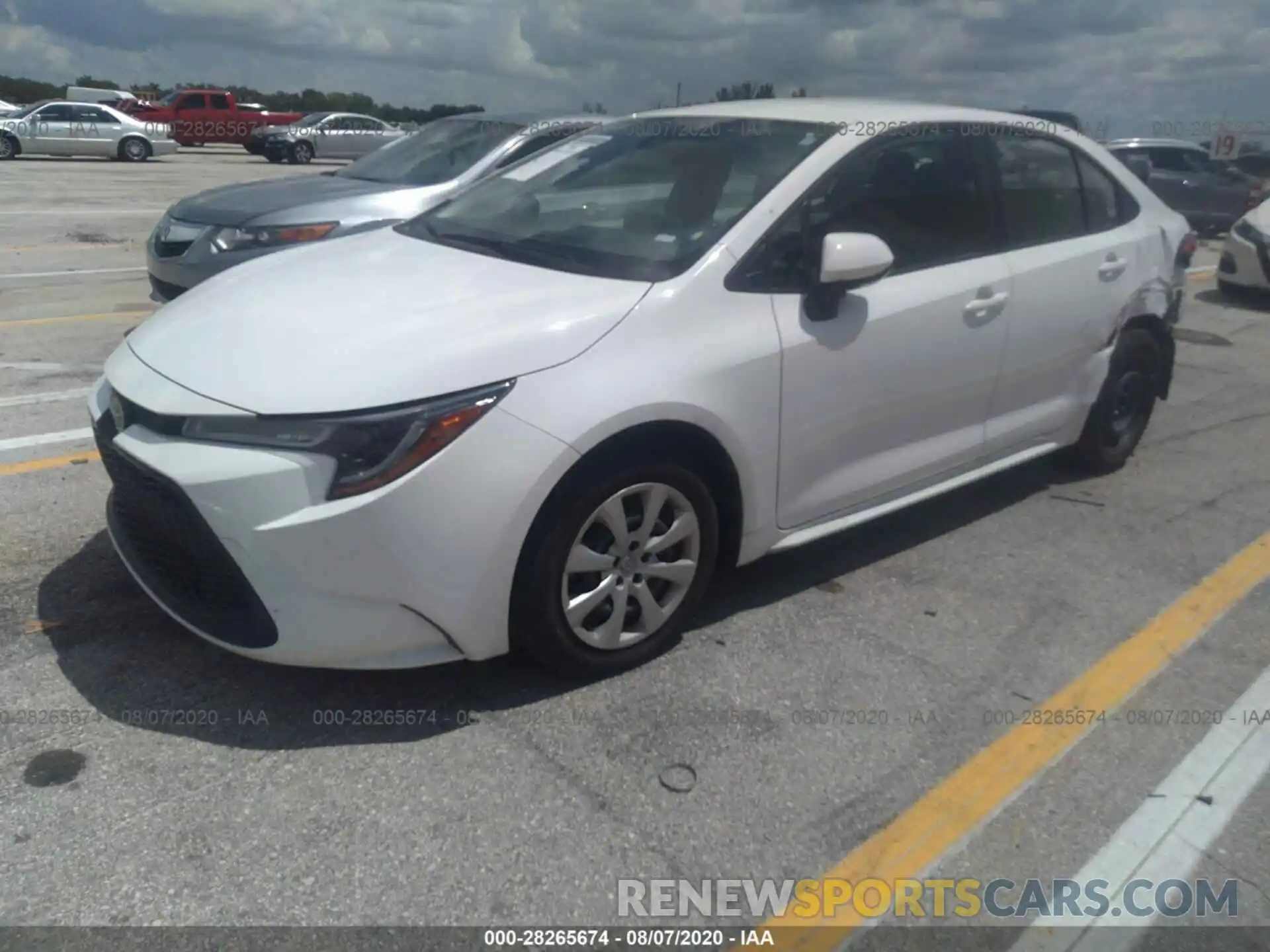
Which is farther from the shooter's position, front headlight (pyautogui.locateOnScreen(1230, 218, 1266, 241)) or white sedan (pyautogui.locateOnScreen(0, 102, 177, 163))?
white sedan (pyautogui.locateOnScreen(0, 102, 177, 163))

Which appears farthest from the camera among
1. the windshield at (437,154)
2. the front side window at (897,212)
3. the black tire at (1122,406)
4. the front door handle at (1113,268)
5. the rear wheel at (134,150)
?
the rear wheel at (134,150)

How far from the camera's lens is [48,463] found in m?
4.95

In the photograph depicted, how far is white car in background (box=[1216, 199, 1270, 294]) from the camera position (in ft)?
33.9

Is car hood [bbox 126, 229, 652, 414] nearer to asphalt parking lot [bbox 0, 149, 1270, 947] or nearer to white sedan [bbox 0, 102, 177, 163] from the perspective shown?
asphalt parking lot [bbox 0, 149, 1270, 947]

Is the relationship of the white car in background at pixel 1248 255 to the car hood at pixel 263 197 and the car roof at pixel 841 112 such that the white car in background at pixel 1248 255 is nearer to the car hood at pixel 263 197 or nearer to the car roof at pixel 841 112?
the car roof at pixel 841 112

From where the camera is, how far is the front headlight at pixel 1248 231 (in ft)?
34.1

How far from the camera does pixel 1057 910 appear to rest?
2.54 metres

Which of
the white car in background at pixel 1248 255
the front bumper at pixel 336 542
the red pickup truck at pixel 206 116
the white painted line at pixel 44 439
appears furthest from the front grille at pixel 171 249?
the red pickup truck at pixel 206 116

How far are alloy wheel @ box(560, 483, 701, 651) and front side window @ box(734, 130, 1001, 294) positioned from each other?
0.75 meters

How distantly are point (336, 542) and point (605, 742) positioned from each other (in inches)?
36.7

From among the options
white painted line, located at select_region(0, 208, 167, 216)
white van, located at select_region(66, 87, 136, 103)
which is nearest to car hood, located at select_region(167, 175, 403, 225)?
white painted line, located at select_region(0, 208, 167, 216)

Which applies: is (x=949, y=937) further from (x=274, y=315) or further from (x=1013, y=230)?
(x=1013, y=230)

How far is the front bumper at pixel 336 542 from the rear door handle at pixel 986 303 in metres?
1.88

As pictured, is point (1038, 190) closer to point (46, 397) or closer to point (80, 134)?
point (46, 397)
